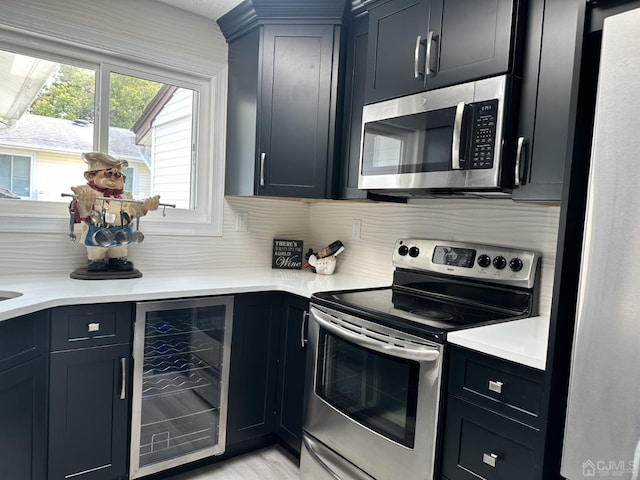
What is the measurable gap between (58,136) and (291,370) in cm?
167

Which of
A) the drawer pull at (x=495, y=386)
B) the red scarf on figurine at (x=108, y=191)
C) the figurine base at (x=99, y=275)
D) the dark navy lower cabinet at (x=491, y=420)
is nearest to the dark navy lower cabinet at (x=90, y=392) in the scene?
the figurine base at (x=99, y=275)

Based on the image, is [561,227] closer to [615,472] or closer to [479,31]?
[615,472]

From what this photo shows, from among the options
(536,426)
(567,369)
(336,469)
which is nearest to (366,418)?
(336,469)

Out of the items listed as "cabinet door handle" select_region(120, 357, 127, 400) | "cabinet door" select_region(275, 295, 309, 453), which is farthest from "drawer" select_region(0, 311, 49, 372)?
"cabinet door" select_region(275, 295, 309, 453)

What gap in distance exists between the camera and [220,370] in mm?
2125

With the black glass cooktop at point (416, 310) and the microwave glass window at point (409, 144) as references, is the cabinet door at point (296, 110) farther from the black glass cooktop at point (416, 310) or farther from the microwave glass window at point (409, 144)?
the black glass cooktop at point (416, 310)

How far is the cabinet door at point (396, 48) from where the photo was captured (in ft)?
5.87

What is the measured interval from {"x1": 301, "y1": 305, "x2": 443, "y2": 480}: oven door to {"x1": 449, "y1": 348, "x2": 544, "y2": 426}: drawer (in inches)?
2.7

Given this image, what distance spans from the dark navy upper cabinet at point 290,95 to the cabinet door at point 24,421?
1.30m

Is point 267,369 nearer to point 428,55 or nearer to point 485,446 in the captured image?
point 485,446

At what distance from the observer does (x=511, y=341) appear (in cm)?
134

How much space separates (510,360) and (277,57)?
1858mm

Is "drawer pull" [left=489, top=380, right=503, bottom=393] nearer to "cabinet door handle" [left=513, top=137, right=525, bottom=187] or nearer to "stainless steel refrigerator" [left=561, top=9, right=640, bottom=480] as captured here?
"stainless steel refrigerator" [left=561, top=9, right=640, bottom=480]

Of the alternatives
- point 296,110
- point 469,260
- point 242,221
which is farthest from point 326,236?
point 469,260
